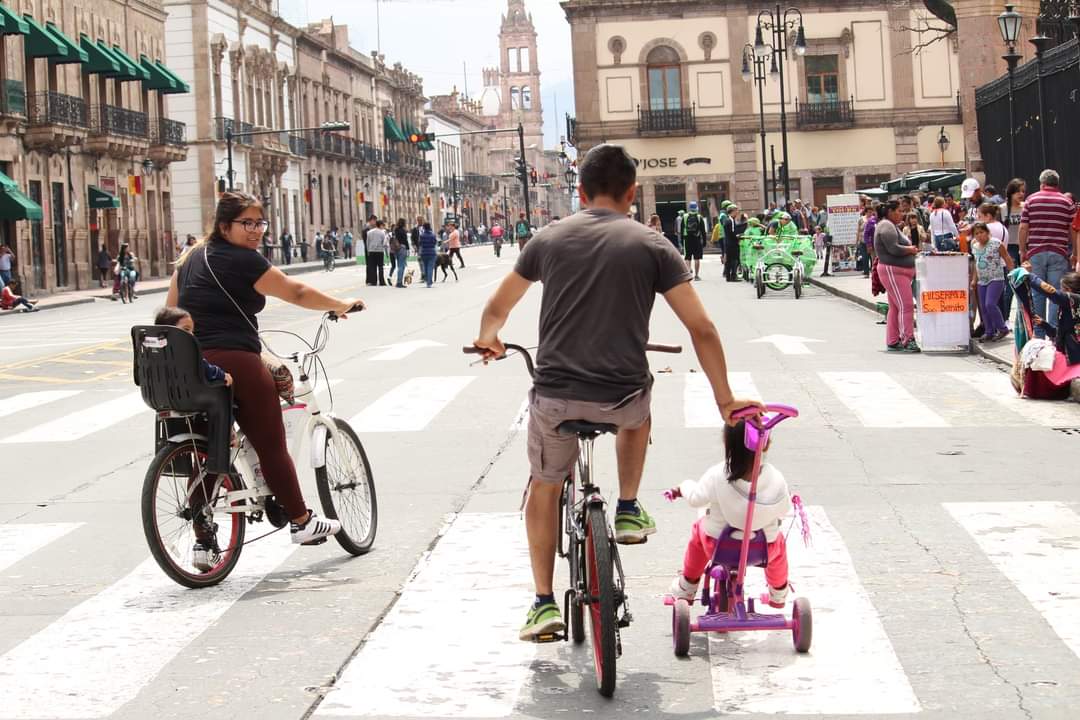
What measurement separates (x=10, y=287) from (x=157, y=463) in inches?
1376

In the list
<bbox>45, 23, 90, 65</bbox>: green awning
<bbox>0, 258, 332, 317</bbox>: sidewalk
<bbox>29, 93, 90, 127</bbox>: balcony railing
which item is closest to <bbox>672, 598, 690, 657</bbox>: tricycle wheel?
<bbox>0, 258, 332, 317</bbox>: sidewalk

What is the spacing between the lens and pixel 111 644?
6.09 metres

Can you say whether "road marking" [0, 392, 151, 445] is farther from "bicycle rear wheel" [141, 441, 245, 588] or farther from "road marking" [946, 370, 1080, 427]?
"road marking" [946, 370, 1080, 427]

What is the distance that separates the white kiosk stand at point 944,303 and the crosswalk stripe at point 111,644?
11086mm

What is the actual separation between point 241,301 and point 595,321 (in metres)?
2.21

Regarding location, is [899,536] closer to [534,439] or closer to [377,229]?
[534,439]

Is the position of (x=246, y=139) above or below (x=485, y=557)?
above

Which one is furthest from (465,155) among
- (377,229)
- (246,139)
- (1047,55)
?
(1047,55)

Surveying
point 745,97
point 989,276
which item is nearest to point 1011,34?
point 989,276

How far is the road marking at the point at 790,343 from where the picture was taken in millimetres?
17953

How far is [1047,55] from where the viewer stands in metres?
21.5

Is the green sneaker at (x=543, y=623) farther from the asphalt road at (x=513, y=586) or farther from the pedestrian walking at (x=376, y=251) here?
the pedestrian walking at (x=376, y=251)

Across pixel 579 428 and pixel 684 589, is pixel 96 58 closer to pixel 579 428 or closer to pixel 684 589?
pixel 684 589

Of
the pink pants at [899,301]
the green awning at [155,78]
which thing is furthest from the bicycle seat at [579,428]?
the green awning at [155,78]
